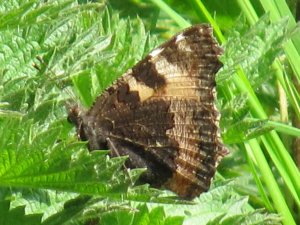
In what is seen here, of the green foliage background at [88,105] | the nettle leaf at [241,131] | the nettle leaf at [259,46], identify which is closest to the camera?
the green foliage background at [88,105]

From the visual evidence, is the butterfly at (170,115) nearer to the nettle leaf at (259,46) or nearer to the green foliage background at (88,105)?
the green foliage background at (88,105)

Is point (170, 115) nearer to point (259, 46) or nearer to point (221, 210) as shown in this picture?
point (221, 210)

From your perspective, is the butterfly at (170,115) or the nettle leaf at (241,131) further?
the nettle leaf at (241,131)

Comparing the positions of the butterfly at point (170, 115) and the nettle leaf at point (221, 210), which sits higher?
the butterfly at point (170, 115)

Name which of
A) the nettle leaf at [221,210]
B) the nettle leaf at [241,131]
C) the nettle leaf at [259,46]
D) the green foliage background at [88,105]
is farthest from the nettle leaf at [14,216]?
the nettle leaf at [259,46]

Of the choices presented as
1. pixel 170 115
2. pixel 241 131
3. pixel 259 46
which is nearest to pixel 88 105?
pixel 170 115

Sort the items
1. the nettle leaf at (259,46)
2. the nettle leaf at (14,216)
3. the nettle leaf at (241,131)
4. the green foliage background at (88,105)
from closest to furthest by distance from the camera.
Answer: the green foliage background at (88,105) → the nettle leaf at (14,216) → the nettle leaf at (241,131) → the nettle leaf at (259,46)

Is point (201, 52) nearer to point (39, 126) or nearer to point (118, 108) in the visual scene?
point (118, 108)
